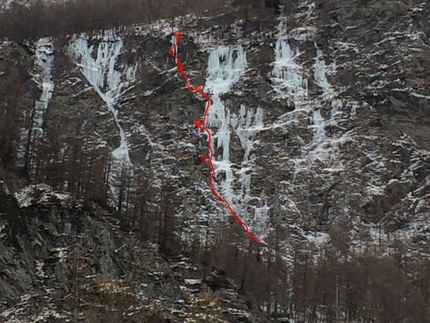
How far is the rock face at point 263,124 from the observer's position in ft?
159

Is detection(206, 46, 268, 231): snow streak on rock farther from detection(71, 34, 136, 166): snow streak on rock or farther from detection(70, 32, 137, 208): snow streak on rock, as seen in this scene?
detection(71, 34, 136, 166): snow streak on rock

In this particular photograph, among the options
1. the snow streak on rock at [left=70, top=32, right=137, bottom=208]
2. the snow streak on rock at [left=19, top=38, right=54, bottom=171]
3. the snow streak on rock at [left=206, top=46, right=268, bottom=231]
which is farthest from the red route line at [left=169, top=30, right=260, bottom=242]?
the snow streak on rock at [left=19, top=38, right=54, bottom=171]

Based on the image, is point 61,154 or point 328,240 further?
point 328,240

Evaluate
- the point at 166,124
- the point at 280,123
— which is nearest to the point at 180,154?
the point at 166,124

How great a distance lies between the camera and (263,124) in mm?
61344

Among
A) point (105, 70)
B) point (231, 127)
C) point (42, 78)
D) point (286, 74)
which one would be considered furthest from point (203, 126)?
point (42, 78)

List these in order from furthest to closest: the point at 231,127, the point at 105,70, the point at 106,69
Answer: the point at 106,69 → the point at 105,70 → the point at 231,127

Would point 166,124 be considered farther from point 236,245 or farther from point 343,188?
point 236,245

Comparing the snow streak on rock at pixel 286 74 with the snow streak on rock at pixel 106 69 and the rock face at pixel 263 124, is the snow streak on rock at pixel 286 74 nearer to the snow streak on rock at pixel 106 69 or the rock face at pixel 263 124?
the rock face at pixel 263 124

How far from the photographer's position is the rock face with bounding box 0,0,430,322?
48500 millimetres

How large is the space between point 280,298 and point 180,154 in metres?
23.0

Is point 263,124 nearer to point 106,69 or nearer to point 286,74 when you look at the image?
point 286,74

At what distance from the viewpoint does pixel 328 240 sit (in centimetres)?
4981

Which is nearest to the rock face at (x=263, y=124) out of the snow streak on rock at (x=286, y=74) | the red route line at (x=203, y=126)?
the snow streak on rock at (x=286, y=74)
